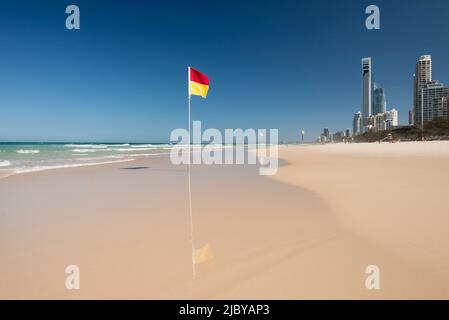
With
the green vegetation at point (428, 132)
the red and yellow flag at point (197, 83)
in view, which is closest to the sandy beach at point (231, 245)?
the red and yellow flag at point (197, 83)

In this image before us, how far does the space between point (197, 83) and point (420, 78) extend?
168542mm

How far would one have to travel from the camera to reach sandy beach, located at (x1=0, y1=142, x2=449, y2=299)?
112 inches

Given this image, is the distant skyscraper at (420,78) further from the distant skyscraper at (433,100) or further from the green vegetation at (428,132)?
the green vegetation at (428,132)

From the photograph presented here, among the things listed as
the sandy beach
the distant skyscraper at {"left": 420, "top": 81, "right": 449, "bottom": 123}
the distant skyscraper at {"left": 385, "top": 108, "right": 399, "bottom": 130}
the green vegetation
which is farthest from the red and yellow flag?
the distant skyscraper at {"left": 385, "top": 108, "right": 399, "bottom": 130}

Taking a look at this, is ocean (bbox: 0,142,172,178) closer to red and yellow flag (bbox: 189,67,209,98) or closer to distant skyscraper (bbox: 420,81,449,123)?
red and yellow flag (bbox: 189,67,209,98)

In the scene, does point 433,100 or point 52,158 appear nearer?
point 52,158

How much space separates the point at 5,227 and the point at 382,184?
11.0m

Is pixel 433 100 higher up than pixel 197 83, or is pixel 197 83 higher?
pixel 433 100

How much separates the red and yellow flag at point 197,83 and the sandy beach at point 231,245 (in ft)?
15.0

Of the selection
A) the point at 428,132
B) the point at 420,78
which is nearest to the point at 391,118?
the point at 420,78

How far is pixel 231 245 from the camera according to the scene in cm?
395

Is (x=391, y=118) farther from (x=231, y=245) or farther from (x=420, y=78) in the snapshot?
(x=231, y=245)
